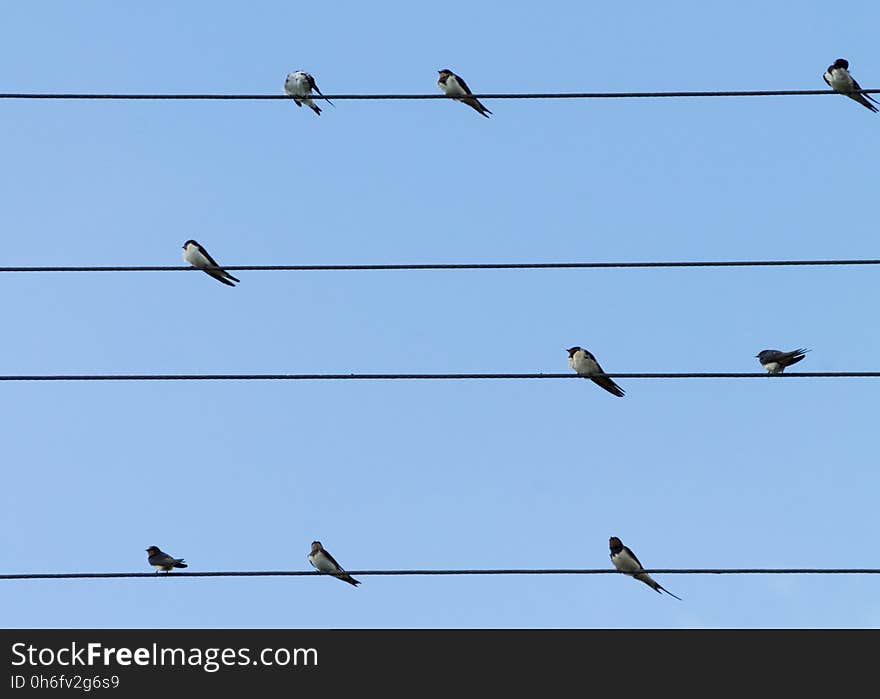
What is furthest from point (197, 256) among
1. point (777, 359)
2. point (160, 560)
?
point (777, 359)

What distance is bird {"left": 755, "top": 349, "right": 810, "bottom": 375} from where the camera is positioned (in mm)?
15992

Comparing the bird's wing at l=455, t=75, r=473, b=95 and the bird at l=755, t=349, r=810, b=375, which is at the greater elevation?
the bird's wing at l=455, t=75, r=473, b=95

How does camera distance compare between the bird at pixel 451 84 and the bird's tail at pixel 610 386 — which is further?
the bird at pixel 451 84

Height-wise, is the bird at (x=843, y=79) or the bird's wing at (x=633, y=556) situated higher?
the bird at (x=843, y=79)

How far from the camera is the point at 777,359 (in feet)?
53.1

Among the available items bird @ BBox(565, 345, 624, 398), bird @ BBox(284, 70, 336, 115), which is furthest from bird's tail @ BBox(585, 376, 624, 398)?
bird @ BBox(284, 70, 336, 115)

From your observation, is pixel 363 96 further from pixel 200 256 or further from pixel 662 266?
pixel 200 256

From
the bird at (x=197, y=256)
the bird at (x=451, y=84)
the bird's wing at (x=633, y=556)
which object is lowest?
the bird's wing at (x=633, y=556)

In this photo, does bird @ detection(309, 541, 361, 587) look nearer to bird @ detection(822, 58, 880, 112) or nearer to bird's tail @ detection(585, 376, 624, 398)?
bird's tail @ detection(585, 376, 624, 398)

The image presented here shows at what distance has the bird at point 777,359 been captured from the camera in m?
16.0

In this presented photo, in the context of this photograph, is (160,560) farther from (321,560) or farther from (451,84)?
(451,84)

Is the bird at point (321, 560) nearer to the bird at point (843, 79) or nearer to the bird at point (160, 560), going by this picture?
the bird at point (160, 560)

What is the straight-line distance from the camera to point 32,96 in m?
13.3

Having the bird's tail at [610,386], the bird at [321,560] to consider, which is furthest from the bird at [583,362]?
the bird at [321,560]
